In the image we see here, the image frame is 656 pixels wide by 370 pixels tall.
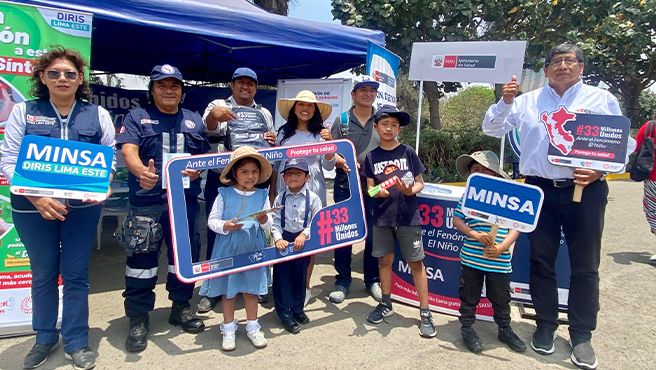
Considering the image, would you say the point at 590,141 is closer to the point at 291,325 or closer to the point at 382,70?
the point at 291,325

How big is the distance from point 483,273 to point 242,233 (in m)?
1.79

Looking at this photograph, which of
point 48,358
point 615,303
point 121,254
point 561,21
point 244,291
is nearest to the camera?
point 48,358

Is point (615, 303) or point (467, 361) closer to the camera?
point (467, 361)

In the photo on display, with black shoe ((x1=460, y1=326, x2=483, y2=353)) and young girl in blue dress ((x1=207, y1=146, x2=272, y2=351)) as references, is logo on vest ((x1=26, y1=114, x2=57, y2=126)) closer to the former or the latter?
young girl in blue dress ((x1=207, y1=146, x2=272, y2=351))

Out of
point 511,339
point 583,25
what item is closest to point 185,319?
point 511,339

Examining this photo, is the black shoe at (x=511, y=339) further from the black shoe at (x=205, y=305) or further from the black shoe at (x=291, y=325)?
the black shoe at (x=205, y=305)

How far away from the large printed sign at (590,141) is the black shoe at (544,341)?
1.24 meters

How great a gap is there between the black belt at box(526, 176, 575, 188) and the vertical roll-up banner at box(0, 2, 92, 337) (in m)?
3.43

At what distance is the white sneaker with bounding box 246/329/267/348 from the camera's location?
3047 mm

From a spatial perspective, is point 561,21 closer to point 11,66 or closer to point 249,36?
point 249,36

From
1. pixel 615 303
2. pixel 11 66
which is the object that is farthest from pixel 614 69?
pixel 11 66

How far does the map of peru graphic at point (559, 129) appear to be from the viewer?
2838 millimetres

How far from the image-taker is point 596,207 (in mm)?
2898

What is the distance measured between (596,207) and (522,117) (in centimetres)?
79
